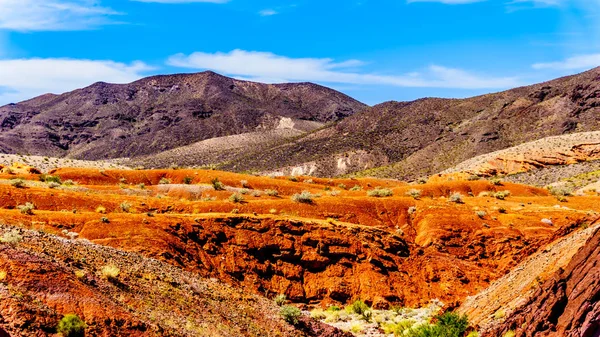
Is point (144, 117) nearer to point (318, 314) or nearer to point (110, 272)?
point (318, 314)

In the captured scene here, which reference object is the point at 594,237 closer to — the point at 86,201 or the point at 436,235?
the point at 436,235

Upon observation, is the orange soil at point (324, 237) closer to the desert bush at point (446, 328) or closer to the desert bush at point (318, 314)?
the desert bush at point (318, 314)

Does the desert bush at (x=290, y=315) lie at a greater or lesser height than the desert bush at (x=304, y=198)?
lesser

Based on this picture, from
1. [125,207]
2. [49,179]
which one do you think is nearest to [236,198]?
[125,207]

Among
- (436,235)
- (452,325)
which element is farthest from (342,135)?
(452,325)

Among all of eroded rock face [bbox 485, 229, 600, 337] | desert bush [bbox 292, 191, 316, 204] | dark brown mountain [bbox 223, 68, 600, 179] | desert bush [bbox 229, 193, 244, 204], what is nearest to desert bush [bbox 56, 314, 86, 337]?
eroded rock face [bbox 485, 229, 600, 337]

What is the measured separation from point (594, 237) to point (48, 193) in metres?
21.5

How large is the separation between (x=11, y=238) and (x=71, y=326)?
3617mm

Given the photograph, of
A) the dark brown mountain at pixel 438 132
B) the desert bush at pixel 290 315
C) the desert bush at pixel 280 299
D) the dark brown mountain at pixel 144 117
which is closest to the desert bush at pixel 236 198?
the desert bush at pixel 280 299

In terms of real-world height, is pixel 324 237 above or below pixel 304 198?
below

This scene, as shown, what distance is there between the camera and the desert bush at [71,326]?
390 inches

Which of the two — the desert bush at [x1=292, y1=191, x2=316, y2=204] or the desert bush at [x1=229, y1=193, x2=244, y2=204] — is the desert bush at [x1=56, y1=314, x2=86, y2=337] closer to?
the desert bush at [x1=229, y1=193, x2=244, y2=204]

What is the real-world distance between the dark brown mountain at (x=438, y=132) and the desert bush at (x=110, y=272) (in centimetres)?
6535

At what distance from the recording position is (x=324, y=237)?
2378 centimetres
